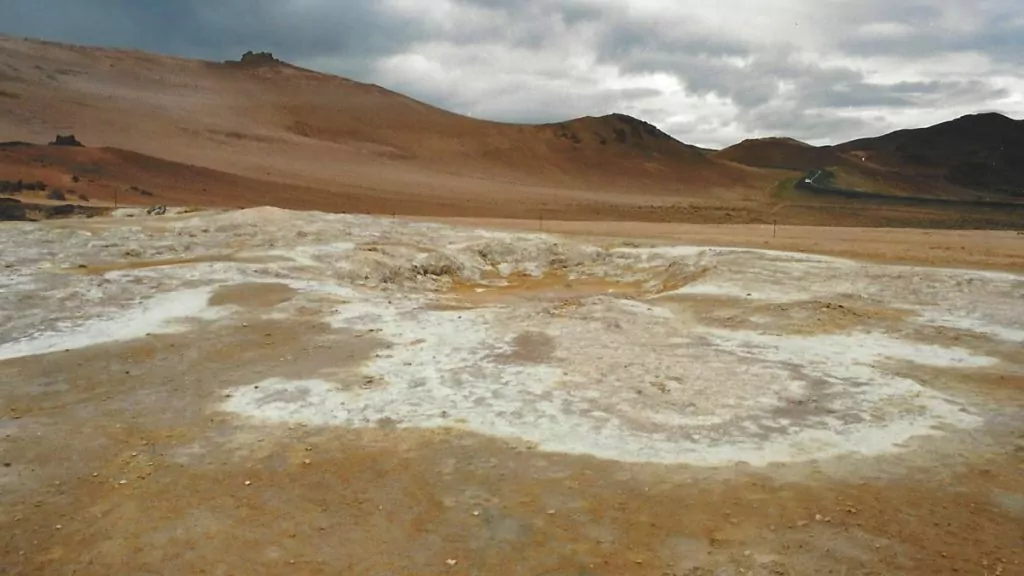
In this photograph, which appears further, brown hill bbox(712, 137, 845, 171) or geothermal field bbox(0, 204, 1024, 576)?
brown hill bbox(712, 137, 845, 171)

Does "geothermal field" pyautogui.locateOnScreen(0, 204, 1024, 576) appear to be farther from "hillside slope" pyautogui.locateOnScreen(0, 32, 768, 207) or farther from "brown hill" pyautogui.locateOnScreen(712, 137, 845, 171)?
"brown hill" pyautogui.locateOnScreen(712, 137, 845, 171)

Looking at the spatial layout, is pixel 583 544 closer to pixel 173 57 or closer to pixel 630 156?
pixel 630 156

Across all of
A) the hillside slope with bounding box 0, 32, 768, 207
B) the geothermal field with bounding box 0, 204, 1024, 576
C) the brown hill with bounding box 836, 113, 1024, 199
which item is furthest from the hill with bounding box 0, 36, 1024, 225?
the geothermal field with bounding box 0, 204, 1024, 576

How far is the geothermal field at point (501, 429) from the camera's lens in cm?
482

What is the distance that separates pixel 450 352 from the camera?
29.5ft

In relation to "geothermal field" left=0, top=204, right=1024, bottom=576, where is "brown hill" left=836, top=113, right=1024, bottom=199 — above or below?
above

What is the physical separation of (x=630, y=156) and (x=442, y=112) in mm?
18412

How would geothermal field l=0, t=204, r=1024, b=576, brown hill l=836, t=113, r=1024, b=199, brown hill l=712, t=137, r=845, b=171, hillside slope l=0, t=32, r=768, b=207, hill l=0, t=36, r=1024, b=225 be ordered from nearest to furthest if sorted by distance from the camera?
geothermal field l=0, t=204, r=1024, b=576 < hill l=0, t=36, r=1024, b=225 < hillside slope l=0, t=32, r=768, b=207 < brown hill l=836, t=113, r=1024, b=199 < brown hill l=712, t=137, r=845, b=171

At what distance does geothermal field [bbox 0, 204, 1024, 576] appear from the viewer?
4816 mm

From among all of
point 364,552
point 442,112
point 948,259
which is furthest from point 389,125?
point 364,552

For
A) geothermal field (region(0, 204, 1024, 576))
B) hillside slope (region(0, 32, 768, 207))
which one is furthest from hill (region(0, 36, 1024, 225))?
geothermal field (region(0, 204, 1024, 576))

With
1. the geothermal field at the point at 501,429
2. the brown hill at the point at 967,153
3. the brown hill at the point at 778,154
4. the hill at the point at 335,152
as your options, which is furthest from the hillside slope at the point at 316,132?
the geothermal field at the point at 501,429

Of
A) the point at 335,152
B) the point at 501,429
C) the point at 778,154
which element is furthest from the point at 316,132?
the point at 778,154

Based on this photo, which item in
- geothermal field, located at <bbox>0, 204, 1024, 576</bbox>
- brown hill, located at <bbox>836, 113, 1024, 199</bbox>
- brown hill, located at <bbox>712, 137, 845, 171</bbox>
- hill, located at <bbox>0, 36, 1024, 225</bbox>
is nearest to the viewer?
geothermal field, located at <bbox>0, 204, 1024, 576</bbox>
